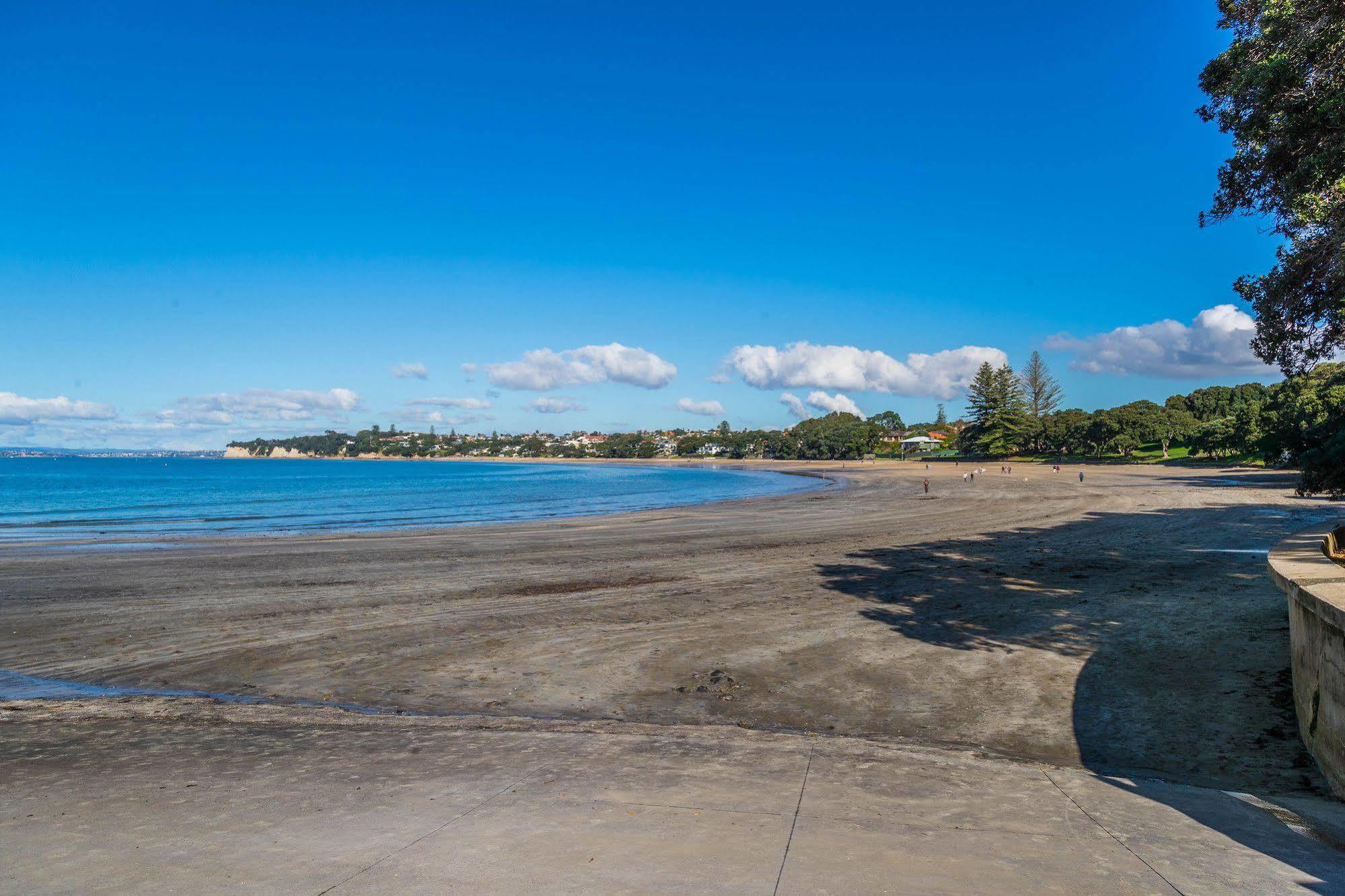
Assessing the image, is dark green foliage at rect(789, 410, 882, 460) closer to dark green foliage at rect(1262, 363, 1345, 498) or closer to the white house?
the white house

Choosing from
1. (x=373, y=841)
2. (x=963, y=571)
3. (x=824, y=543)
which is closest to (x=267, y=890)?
(x=373, y=841)

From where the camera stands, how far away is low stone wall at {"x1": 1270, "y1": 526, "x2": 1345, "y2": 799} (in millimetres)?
5152

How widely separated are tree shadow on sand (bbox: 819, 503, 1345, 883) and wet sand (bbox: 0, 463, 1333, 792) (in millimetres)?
51

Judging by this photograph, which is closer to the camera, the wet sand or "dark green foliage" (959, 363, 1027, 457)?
the wet sand

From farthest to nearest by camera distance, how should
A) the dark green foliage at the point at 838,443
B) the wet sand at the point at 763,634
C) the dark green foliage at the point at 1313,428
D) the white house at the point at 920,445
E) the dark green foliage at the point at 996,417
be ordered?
1. the white house at the point at 920,445
2. the dark green foliage at the point at 838,443
3. the dark green foliage at the point at 996,417
4. the dark green foliage at the point at 1313,428
5. the wet sand at the point at 763,634

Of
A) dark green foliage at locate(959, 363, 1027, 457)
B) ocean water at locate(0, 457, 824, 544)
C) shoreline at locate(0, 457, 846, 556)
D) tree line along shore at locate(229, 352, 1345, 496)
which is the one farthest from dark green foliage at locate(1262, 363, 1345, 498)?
dark green foliage at locate(959, 363, 1027, 457)

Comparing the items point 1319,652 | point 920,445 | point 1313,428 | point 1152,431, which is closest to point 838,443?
point 920,445

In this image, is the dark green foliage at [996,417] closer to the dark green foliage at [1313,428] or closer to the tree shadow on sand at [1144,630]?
the dark green foliage at [1313,428]

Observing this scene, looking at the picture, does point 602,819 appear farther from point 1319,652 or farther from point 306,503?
point 306,503

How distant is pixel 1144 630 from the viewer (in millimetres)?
10562

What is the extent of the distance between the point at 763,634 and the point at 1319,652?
6.65m

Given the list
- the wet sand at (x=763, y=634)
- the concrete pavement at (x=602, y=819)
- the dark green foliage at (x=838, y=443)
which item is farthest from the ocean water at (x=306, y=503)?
the dark green foliage at (x=838, y=443)

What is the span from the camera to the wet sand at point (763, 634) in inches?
Result: 294

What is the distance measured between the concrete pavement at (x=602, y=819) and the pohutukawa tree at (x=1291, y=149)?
619cm
